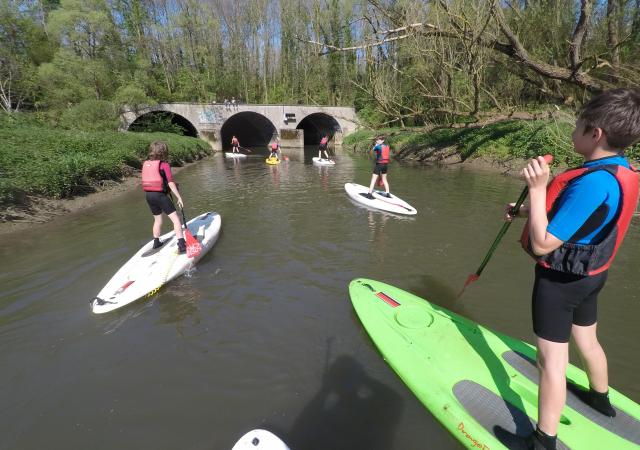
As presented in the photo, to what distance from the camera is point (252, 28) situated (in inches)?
1588

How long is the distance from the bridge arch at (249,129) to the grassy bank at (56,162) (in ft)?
68.5

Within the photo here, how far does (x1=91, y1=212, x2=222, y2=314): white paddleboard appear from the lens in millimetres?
4406

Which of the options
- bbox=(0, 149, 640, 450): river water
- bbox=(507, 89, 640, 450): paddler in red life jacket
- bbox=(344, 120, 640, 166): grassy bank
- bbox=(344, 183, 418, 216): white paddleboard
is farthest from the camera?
bbox=(344, 120, 640, 166): grassy bank

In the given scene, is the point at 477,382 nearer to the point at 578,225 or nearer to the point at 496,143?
the point at 578,225

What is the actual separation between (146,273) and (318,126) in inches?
1405

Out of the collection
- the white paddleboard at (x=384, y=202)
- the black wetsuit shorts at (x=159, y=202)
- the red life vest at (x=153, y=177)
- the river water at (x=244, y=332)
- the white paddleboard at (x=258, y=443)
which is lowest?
the river water at (x=244, y=332)

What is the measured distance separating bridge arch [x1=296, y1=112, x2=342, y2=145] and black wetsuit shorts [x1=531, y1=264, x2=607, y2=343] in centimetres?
3338

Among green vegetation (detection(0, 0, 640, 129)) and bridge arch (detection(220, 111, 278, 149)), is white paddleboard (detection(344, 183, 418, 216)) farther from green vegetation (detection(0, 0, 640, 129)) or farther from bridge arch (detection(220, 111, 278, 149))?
bridge arch (detection(220, 111, 278, 149))

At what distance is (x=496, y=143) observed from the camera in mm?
16859

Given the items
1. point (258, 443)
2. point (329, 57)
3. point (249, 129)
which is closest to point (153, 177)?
point (258, 443)

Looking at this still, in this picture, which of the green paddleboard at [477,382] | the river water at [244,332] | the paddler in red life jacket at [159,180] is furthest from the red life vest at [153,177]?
the green paddleboard at [477,382]

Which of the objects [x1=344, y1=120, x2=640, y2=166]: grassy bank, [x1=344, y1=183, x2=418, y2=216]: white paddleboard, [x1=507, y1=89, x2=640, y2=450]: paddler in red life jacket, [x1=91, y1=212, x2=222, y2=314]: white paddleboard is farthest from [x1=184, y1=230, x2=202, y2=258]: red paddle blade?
[x1=344, y1=120, x2=640, y2=166]: grassy bank

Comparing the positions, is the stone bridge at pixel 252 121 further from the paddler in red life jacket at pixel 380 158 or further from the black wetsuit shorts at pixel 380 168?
the black wetsuit shorts at pixel 380 168

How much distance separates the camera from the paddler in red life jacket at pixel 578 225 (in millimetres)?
1715
